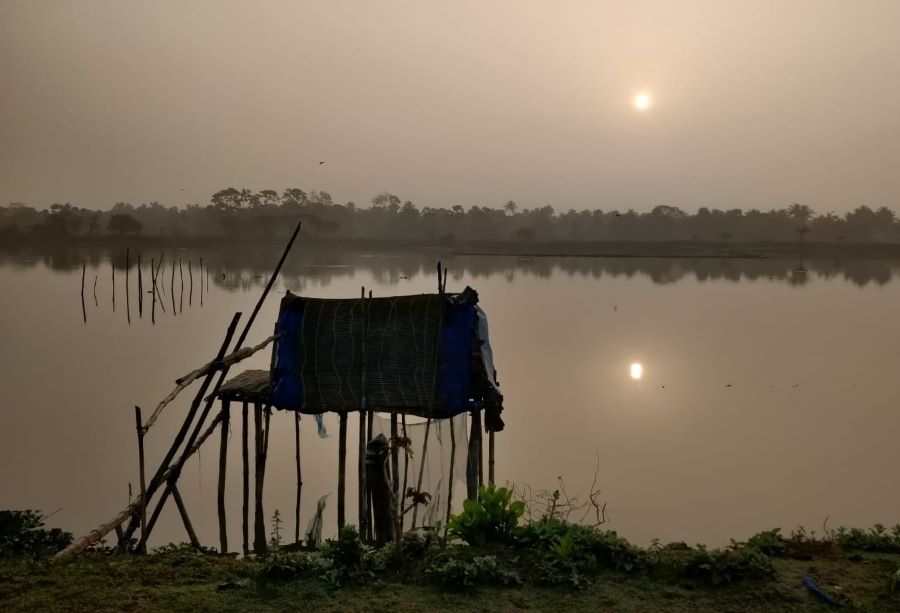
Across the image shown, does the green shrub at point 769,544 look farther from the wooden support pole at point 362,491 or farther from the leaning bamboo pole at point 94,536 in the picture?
the leaning bamboo pole at point 94,536

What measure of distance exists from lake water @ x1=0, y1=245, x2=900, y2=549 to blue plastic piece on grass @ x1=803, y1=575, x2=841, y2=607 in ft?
9.74

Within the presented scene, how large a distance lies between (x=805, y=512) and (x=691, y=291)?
84.5ft

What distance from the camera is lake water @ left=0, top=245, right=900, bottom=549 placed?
25.5 feet

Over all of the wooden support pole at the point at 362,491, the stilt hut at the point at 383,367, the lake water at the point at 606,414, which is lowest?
the lake water at the point at 606,414

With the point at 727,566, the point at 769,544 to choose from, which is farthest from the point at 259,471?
the point at 769,544

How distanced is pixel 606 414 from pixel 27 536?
8.44m

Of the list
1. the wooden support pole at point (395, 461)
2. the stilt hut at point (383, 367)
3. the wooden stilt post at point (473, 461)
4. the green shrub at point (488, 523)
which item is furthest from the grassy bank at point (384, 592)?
the stilt hut at point (383, 367)

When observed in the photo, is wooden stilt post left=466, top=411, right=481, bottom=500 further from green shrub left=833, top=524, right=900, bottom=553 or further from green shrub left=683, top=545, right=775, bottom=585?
green shrub left=833, top=524, right=900, bottom=553

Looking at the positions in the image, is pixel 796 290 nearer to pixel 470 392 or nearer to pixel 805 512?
pixel 805 512

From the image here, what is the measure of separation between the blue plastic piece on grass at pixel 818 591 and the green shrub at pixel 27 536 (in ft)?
17.6

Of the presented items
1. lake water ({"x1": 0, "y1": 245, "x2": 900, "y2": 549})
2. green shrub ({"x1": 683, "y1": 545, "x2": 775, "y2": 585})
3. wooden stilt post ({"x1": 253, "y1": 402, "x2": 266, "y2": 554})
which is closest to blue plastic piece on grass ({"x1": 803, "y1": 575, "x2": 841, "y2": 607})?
green shrub ({"x1": 683, "y1": 545, "x2": 775, "y2": 585})

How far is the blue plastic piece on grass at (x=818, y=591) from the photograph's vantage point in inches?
150

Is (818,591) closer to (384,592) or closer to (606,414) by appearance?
(384,592)

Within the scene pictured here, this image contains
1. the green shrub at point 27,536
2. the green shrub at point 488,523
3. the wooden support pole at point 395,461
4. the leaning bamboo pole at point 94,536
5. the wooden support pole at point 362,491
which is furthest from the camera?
the wooden support pole at point 362,491
